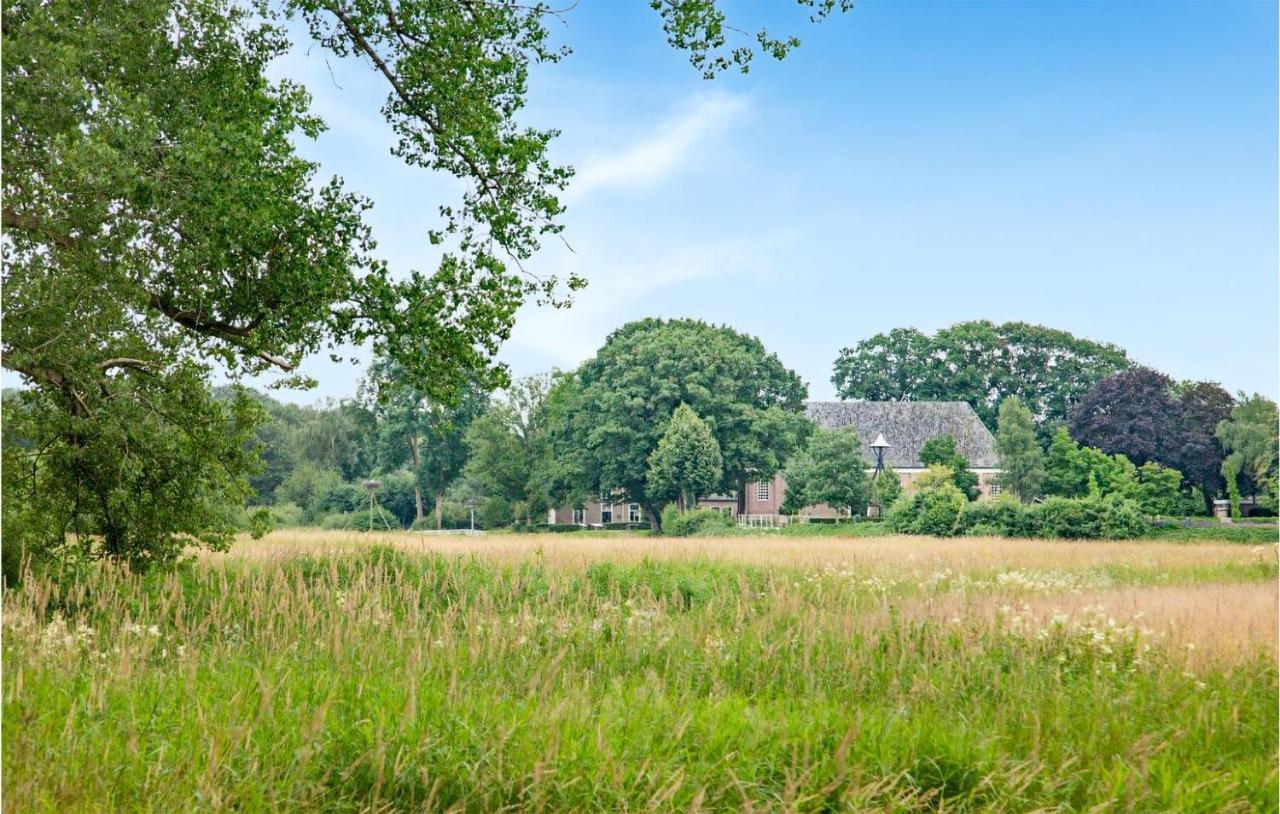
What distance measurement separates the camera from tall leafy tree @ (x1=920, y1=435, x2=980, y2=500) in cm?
4925

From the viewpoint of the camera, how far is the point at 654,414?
153ft

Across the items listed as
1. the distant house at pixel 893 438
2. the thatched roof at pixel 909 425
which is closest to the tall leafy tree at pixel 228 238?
the distant house at pixel 893 438

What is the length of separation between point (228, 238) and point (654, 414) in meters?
37.0

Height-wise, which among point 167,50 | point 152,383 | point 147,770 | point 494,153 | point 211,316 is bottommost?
point 147,770

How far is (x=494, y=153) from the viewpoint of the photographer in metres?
10.8

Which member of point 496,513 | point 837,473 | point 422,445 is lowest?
point 496,513

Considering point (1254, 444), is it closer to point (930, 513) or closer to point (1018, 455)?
point (1018, 455)

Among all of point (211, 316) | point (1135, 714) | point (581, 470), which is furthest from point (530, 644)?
point (581, 470)

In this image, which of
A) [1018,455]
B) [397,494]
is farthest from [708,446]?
[397,494]

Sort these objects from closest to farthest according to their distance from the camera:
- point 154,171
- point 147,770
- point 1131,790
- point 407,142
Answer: point 147,770, point 1131,790, point 154,171, point 407,142

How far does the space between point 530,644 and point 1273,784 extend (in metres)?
4.49

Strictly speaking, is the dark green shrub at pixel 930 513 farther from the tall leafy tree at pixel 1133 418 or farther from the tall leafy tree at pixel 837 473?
the tall leafy tree at pixel 1133 418

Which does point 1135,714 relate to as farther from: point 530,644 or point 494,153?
point 494,153

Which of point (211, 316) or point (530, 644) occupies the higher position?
point (211, 316)
